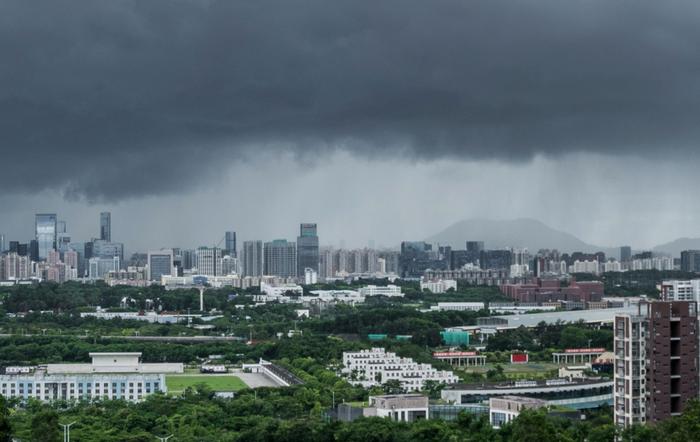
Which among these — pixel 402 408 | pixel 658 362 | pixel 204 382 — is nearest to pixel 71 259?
pixel 204 382

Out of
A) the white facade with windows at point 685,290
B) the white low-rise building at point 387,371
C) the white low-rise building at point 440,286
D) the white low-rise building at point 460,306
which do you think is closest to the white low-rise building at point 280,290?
the white low-rise building at point 440,286

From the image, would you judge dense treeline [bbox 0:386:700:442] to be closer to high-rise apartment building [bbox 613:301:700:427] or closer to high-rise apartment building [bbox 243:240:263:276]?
high-rise apartment building [bbox 613:301:700:427]

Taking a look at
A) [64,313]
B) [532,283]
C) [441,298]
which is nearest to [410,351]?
[64,313]

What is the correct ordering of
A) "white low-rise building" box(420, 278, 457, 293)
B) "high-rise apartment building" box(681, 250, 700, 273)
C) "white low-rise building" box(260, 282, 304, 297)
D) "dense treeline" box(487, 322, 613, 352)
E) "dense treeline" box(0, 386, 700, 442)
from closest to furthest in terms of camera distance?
"dense treeline" box(0, 386, 700, 442)
"dense treeline" box(487, 322, 613, 352)
"white low-rise building" box(260, 282, 304, 297)
"white low-rise building" box(420, 278, 457, 293)
"high-rise apartment building" box(681, 250, 700, 273)

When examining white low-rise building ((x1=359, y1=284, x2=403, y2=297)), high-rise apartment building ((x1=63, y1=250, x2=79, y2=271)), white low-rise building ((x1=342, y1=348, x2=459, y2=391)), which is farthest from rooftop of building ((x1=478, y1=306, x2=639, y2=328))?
high-rise apartment building ((x1=63, y1=250, x2=79, y2=271))

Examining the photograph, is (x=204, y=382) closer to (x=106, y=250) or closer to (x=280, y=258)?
(x=280, y=258)

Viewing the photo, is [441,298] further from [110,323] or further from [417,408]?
[417,408]
